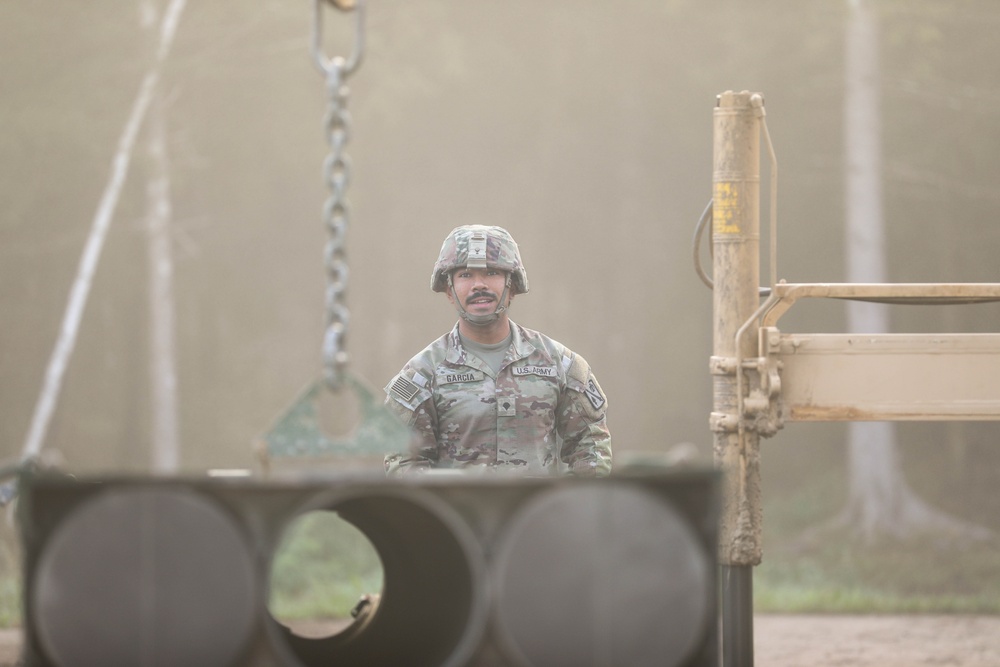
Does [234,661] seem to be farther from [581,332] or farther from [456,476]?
[581,332]

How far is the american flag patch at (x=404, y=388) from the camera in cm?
527

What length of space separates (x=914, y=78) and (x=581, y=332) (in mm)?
5741

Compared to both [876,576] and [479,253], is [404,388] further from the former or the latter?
[876,576]

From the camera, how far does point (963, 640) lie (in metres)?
9.13

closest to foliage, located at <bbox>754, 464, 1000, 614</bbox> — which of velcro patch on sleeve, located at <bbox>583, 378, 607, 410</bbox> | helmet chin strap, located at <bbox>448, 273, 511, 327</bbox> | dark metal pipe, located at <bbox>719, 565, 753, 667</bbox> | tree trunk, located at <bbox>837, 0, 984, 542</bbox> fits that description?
tree trunk, located at <bbox>837, 0, 984, 542</bbox>

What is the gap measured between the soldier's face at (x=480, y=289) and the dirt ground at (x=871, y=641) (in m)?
3.78

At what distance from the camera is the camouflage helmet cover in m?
5.35

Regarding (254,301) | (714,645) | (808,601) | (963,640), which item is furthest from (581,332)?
(714,645)

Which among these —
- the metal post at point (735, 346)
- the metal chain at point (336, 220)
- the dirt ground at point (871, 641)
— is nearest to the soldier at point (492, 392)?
the metal post at point (735, 346)

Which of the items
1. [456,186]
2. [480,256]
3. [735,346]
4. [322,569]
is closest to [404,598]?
[480,256]

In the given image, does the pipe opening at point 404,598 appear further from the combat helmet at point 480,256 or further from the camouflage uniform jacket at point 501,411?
A: the combat helmet at point 480,256

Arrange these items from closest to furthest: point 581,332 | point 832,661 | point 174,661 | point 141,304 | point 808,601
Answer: point 174,661 → point 832,661 → point 808,601 → point 141,304 → point 581,332

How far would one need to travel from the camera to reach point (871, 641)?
8.95 metres

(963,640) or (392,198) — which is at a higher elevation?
(392,198)
